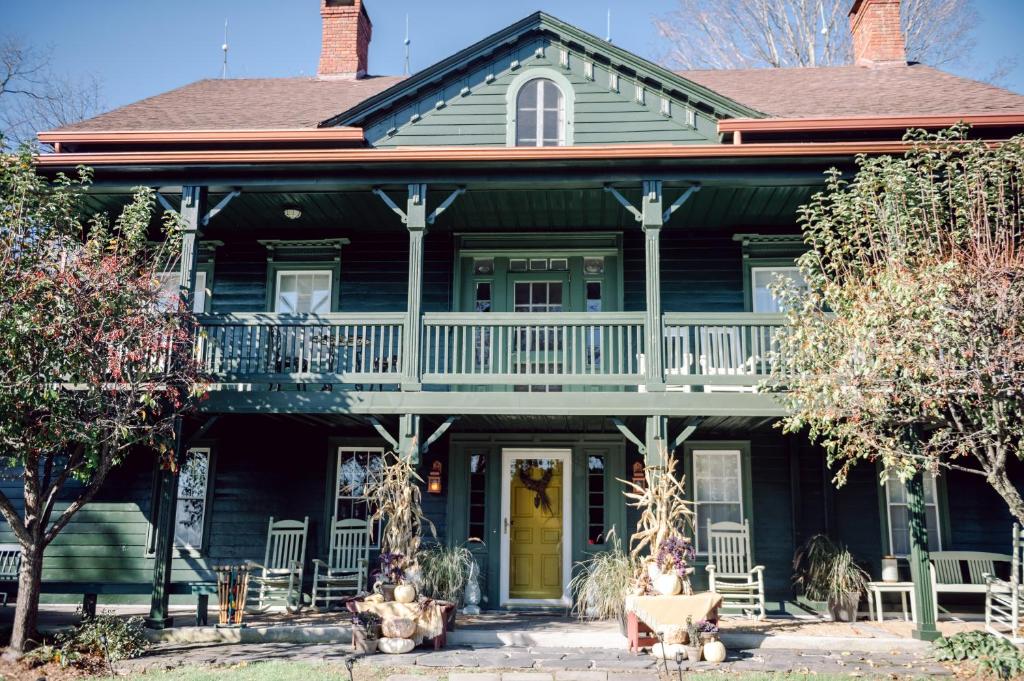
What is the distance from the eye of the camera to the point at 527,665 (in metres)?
7.30

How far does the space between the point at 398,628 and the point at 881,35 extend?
1291 cm

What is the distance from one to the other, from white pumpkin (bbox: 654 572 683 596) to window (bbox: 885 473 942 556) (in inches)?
170

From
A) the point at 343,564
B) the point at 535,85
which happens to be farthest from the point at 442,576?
the point at 535,85

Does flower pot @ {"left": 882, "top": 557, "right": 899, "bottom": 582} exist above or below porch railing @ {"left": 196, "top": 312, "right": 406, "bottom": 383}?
below

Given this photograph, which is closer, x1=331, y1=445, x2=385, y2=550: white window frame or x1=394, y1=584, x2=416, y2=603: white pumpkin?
x1=394, y1=584, x2=416, y2=603: white pumpkin

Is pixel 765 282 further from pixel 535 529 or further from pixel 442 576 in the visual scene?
pixel 442 576

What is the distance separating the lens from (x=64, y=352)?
7.49 m

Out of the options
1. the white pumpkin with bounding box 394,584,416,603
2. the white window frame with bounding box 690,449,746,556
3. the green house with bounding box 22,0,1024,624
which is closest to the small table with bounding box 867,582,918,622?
the green house with bounding box 22,0,1024,624

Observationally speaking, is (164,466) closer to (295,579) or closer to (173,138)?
(295,579)

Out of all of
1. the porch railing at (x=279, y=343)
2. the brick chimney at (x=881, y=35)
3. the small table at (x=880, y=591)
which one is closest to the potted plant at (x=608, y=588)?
the small table at (x=880, y=591)

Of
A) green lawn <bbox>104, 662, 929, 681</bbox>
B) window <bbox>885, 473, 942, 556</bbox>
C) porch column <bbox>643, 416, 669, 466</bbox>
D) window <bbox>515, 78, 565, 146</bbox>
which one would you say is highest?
window <bbox>515, 78, 565, 146</bbox>

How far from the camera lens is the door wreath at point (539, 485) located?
37.0 ft

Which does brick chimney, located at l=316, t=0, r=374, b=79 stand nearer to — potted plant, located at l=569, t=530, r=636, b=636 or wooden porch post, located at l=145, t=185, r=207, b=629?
wooden porch post, located at l=145, t=185, r=207, b=629

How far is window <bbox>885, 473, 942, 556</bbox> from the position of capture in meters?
10.8
